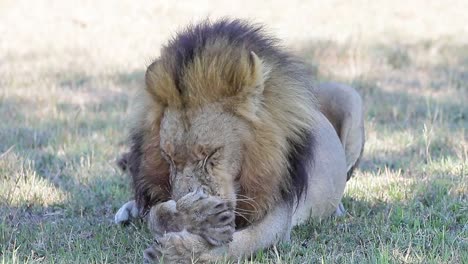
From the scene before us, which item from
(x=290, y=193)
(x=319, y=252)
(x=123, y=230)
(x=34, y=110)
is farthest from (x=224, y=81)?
(x=34, y=110)

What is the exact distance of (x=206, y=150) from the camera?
379cm

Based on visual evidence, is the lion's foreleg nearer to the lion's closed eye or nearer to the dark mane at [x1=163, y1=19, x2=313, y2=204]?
the dark mane at [x1=163, y1=19, x2=313, y2=204]

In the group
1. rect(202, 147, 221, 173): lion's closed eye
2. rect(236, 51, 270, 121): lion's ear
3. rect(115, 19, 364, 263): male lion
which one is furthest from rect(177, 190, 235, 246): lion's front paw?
rect(236, 51, 270, 121): lion's ear

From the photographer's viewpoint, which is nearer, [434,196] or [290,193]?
[290,193]

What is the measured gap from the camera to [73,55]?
1184 centimetres

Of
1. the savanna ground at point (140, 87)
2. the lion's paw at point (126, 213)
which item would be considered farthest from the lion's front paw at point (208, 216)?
the lion's paw at point (126, 213)

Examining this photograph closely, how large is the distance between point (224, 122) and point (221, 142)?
10 cm

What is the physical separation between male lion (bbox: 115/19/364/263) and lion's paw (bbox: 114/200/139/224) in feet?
2.12

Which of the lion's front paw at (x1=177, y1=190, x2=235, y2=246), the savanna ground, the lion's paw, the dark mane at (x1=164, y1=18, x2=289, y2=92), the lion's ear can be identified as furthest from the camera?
the lion's paw

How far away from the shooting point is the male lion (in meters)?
3.82

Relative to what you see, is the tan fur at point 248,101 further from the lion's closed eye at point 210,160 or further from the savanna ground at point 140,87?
the savanna ground at point 140,87

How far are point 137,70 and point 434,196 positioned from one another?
6076mm

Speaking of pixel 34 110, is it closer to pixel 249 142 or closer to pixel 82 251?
pixel 82 251

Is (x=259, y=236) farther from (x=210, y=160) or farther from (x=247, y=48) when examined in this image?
(x=247, y=48)
